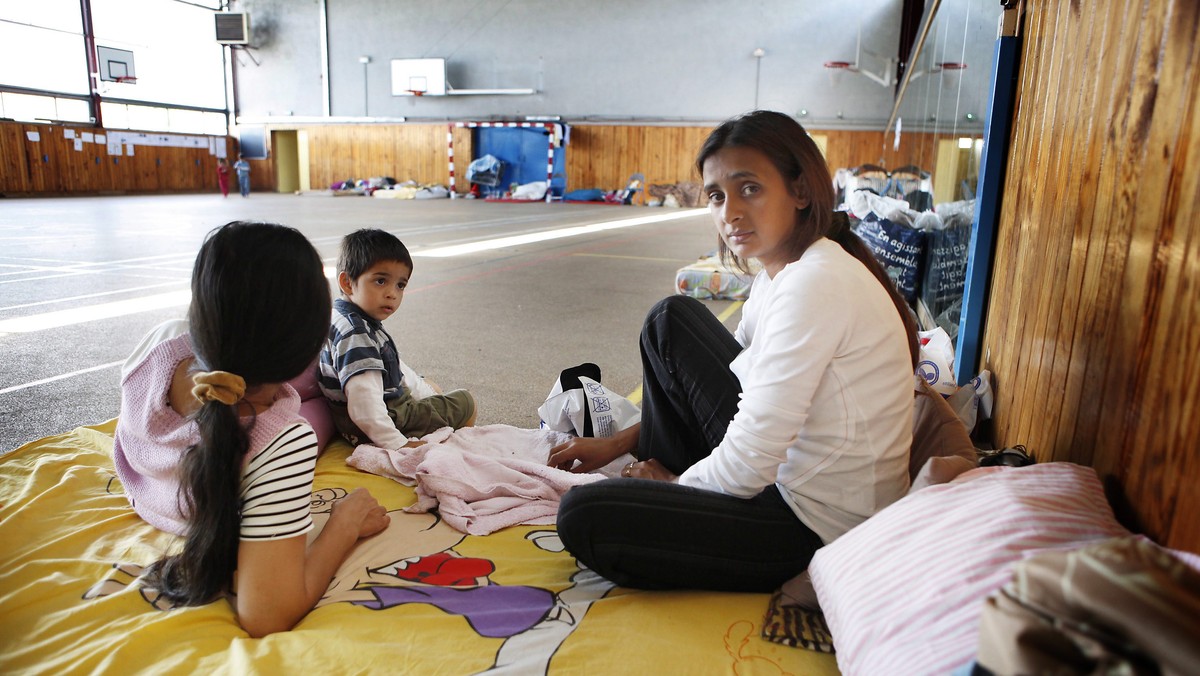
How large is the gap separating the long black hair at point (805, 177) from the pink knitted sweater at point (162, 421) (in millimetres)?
1095

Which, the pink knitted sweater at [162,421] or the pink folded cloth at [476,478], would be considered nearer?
the pink knitted sweater at [162,421]

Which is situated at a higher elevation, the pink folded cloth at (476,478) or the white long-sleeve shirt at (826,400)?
the white long-sleeve shirt at (826,400)

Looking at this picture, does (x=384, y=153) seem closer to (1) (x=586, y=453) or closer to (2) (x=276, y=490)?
(1) (x=586, y=453)

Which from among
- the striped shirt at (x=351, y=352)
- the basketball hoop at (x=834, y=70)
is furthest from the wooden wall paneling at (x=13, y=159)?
the striped shirt at (x=351, y=352)

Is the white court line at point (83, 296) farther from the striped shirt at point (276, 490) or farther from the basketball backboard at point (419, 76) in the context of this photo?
the basketball backboard at point (419, 76)

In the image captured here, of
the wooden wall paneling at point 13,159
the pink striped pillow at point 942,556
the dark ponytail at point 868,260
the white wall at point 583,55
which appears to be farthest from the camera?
the white wall at point 583,55

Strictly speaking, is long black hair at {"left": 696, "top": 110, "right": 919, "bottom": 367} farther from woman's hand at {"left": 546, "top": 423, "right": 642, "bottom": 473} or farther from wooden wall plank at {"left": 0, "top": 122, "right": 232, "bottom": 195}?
wooden wall plank at {"left": 0, "top": 122, "right": 232, "bottom": 195}

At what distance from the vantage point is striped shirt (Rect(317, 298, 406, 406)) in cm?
240

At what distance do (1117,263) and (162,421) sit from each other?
189 cm

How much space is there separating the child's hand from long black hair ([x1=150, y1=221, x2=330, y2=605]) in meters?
0.37

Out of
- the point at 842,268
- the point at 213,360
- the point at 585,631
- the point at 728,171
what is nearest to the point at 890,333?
the point at 842,268

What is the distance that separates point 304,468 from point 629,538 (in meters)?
0.66

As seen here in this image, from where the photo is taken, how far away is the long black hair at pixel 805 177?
1644 millimetres

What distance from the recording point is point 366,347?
241 cm
